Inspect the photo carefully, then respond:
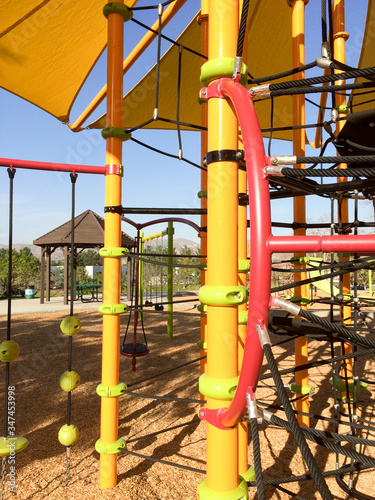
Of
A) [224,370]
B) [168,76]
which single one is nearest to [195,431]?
[224,370]

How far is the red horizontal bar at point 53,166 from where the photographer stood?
239 cm

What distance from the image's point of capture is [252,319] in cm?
102

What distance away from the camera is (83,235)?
562 inches

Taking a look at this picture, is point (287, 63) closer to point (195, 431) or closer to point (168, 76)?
point (168, 76)

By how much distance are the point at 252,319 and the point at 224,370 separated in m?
0.26

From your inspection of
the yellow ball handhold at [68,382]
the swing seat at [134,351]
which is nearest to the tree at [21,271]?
the swing seat at [134,351]

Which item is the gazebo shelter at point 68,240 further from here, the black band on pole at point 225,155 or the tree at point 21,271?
the black band on pole at point 225,155

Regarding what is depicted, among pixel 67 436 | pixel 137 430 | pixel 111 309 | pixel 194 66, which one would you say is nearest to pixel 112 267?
pixel 111 309

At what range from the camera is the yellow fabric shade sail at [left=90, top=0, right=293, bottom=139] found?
20.9ft

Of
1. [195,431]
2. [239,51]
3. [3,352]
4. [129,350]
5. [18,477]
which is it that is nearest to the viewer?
[239,51]

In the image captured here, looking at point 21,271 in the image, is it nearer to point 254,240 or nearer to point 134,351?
point 134,351

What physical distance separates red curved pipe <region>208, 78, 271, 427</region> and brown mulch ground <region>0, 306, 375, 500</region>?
1987 mm

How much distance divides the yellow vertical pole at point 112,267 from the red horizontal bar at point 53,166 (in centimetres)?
12

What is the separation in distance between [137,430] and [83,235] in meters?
11.6
